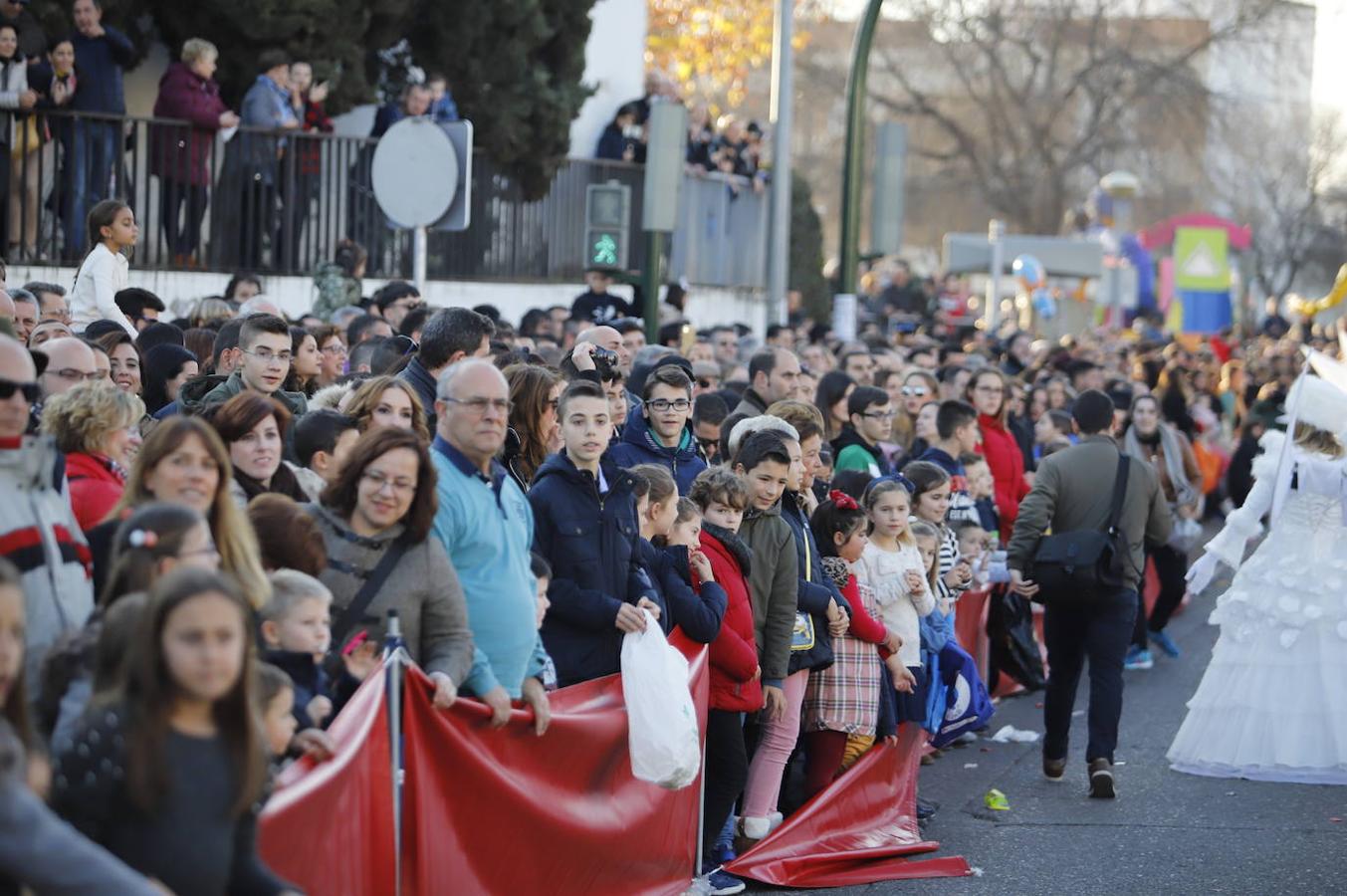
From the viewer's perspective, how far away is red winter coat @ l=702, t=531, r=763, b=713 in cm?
833

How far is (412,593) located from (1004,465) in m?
8.27

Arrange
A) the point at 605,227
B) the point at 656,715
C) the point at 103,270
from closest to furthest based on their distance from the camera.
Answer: the point at 656,715
the point at 103,270
the point at 605,227

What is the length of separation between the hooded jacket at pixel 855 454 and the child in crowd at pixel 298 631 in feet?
19.6

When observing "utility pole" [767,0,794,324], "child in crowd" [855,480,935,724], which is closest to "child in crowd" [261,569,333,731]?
"child in crowd" [855,480,935,724]

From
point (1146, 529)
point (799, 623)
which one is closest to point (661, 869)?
point (799, 623)

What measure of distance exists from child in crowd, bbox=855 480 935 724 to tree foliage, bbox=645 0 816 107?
31.1m

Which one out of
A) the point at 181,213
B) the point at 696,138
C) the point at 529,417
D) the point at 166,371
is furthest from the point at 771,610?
the point at 696,138

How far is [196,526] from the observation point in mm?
5031

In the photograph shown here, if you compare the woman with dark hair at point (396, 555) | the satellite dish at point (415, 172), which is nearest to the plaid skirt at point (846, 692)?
the woman with dark hair at point (396, 555)

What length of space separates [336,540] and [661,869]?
2.31 metres

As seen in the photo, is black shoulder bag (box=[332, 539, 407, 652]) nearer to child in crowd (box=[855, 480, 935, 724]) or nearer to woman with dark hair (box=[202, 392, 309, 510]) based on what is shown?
woman with dark hair (box=[202, 392, 309, 510])

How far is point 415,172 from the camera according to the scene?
12.8 m

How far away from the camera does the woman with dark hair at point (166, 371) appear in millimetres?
9102

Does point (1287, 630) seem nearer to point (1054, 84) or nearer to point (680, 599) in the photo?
point (680, 599)
